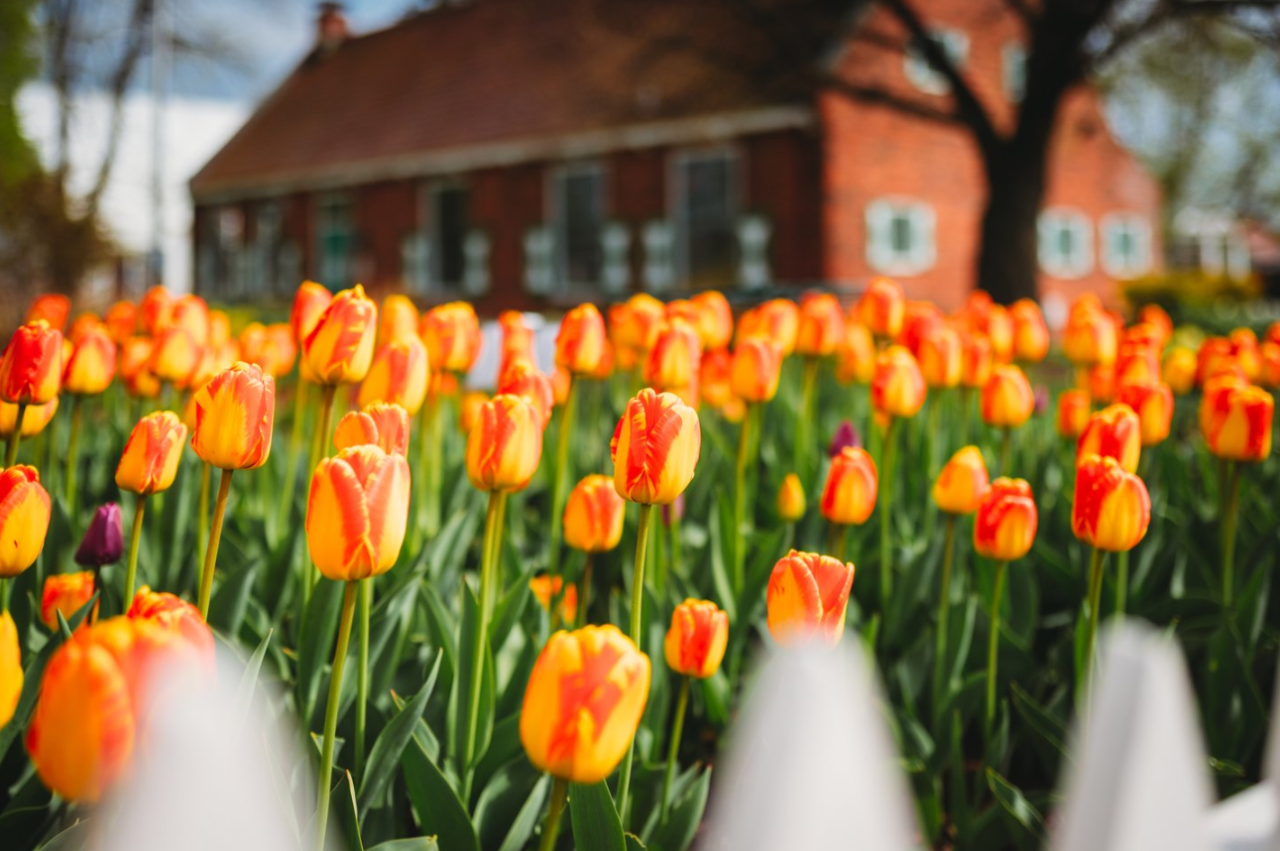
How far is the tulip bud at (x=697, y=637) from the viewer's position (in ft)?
3.90

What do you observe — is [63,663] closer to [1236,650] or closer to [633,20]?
[1236,650]

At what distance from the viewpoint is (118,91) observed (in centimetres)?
1850

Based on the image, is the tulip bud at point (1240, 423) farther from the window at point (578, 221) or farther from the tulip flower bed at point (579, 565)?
the window at point (578, 221)

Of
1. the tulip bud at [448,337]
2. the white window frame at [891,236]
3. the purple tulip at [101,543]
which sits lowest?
the purple tulip at [101,543]

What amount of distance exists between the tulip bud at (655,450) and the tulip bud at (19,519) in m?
0.53

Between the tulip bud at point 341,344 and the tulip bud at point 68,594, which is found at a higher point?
the tulip bud at point 341,344

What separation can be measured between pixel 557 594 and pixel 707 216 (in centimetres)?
1397

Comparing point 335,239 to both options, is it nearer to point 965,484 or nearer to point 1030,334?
point 1030,334

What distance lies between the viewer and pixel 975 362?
2387 mm

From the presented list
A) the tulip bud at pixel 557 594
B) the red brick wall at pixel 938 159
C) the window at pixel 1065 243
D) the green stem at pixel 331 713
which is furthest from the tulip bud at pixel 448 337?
the window at pixel 1065 243

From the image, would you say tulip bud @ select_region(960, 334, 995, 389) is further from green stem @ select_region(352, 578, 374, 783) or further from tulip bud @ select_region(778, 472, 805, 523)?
green stem @ select_region(352, 578, 374, 783)

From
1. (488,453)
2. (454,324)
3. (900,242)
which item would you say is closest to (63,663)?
(488,453)

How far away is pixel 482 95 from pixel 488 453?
18595 millimetres

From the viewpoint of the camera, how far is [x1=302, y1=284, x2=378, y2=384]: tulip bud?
4.38 ft
